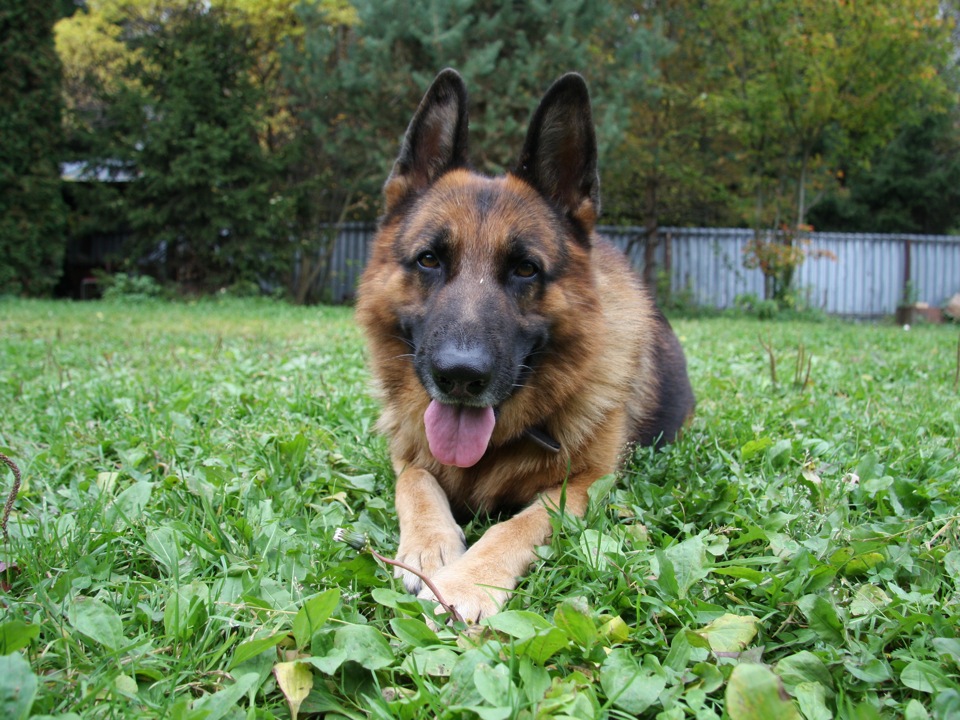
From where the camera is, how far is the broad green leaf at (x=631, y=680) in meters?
1.34

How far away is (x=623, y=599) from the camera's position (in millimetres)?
1708

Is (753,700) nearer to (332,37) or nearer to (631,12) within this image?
(332,37)

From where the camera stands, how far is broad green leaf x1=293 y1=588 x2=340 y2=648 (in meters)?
1.48

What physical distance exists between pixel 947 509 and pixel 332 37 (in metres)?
15.1

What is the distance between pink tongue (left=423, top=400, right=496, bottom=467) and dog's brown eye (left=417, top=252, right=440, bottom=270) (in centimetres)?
58

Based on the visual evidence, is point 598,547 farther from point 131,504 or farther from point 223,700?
point 131,504

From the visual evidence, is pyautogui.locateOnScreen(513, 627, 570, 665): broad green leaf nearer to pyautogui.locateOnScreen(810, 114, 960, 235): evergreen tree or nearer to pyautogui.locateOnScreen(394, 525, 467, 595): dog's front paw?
pyautogui.locateOnScreen(394, 525, 467, 595): dog's front paw

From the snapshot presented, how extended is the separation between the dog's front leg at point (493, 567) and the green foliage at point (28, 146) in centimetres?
1597

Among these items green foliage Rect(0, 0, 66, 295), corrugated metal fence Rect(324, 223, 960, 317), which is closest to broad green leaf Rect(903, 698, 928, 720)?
corrugated metal fence Rect(324, 223, 960, 317)

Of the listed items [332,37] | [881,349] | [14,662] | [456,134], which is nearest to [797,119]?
[881,349]

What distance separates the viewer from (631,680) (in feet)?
4.42

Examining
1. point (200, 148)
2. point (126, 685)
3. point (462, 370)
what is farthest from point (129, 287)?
point (126, 685)

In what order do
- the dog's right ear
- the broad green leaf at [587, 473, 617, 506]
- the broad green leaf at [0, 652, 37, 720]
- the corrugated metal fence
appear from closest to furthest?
1. the broad green leaf at [0, 652, 37, 720]
2. the broad green leaf at [587, 473, 617, 506]
3. the dog's right ear
4. the corrugated metal fence

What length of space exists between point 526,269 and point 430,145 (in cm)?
81
